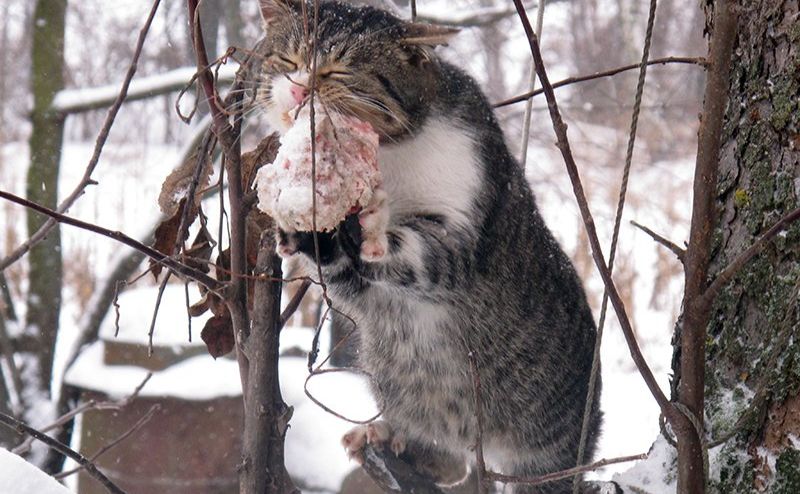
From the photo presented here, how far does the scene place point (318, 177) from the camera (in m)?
1.23

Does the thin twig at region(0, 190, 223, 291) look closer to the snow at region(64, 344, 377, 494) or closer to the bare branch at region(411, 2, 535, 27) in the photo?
the snow at region(64, 344, 377, 494)

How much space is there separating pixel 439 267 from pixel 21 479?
0.81 metres

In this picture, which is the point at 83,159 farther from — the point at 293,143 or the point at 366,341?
the point at 293,143

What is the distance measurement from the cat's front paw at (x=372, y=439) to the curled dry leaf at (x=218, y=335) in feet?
2.66

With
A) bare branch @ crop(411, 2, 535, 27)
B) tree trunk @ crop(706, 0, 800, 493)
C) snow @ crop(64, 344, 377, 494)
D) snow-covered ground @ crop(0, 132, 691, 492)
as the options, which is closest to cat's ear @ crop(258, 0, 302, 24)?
tree trunk @ crop(706, 0, 800, 493)

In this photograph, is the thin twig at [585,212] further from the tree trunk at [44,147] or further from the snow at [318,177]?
the tree trunk at [44,147]

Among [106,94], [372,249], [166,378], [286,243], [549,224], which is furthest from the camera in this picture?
[549,224]

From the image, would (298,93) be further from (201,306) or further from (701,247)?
(701,247)

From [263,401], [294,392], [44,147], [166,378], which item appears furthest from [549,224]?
[263,401]

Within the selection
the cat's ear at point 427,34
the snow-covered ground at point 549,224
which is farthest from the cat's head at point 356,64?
the snow-covered ground at point 549,224

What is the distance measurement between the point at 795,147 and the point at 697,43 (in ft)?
14.5

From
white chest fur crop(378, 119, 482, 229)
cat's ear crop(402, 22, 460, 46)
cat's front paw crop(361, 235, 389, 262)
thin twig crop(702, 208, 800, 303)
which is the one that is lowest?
thin twig crop(702, 208, 800, 303)

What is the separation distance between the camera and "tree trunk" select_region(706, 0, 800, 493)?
1.10m

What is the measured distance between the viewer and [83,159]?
846 centimetres
